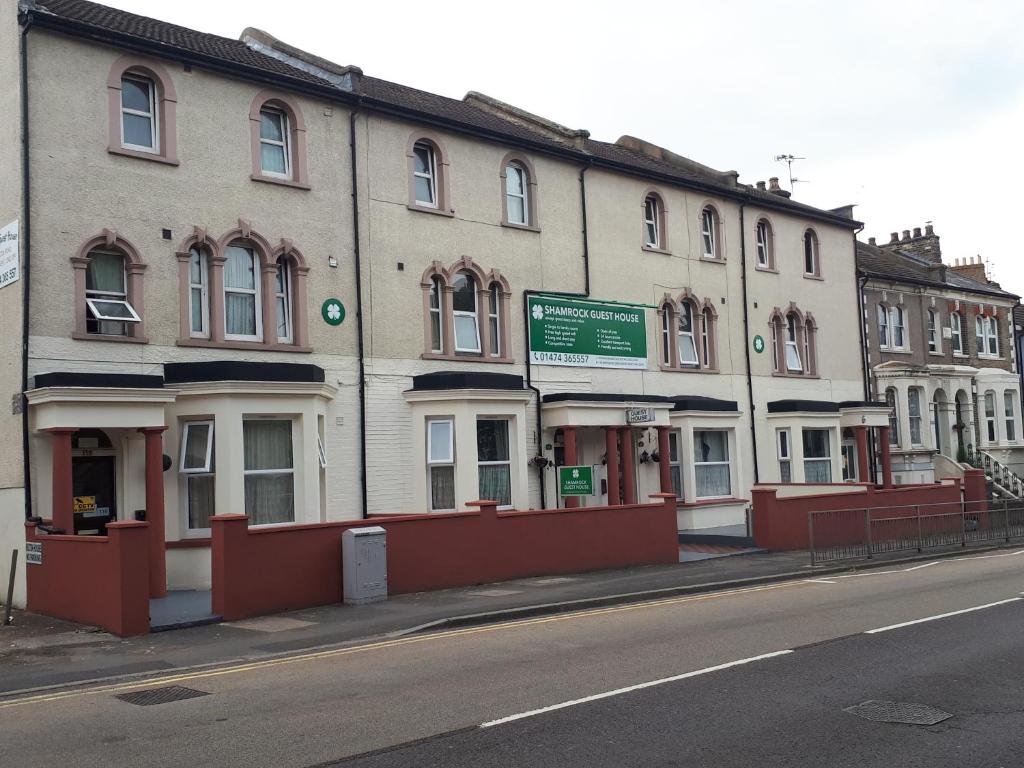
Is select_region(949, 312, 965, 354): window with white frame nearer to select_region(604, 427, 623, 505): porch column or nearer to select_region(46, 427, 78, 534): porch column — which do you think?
select_region(604, 427, 623, 505): porch column

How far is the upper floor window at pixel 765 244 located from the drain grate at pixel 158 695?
77.7 feet

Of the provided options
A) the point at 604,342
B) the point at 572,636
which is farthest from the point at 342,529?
the point at 604,342

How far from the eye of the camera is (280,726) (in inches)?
314

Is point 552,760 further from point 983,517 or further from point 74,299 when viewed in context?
point 983,517

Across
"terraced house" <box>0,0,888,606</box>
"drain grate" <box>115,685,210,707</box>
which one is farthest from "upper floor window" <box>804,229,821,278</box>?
"drain grate" <box>115,685,210,707</box>

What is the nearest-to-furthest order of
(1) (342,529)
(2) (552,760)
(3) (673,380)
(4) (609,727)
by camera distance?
(2) (552,760)
(4) (609,727)
(1) (342,529)
(3) (673,380)

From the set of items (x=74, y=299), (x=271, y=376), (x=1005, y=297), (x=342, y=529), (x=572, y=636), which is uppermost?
(x=1005, y=297)

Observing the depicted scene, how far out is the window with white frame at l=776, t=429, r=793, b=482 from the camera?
1139 inches

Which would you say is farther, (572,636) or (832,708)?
(572,636)

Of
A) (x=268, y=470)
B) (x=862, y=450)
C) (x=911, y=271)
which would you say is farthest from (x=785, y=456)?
(x=268, y=470)

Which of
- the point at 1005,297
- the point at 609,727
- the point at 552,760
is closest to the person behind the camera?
the point at 552,760

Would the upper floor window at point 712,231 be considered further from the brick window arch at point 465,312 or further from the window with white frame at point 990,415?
the window with white frame at point 990,415

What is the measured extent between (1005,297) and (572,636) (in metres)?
34.1

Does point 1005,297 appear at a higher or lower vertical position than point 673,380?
higher
